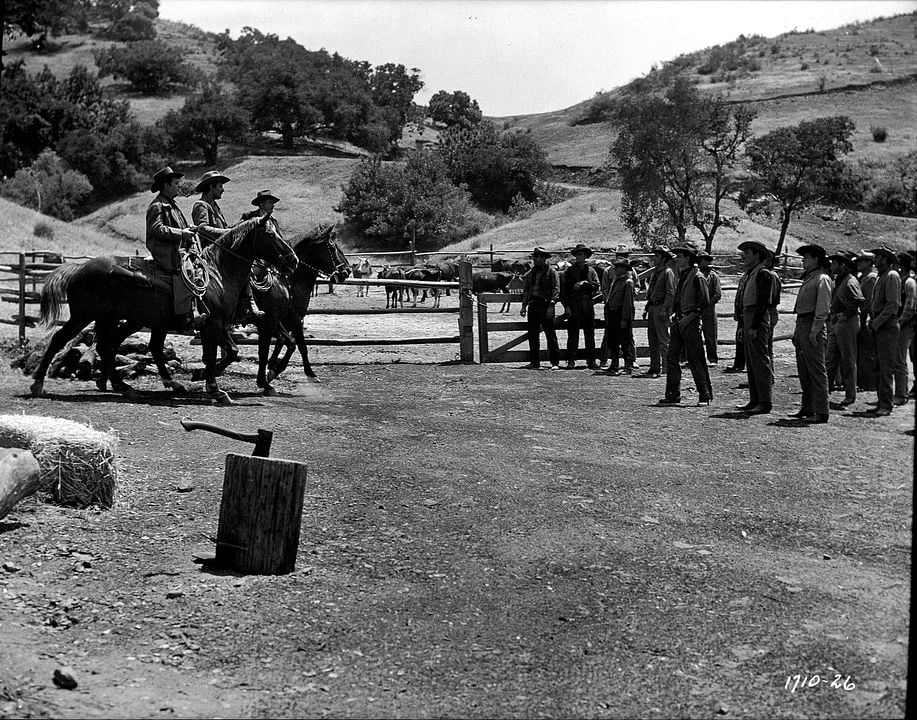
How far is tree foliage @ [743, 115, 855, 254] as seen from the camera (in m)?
44.2

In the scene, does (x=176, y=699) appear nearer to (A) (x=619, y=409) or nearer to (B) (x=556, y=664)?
(B) (x=556, y=664)

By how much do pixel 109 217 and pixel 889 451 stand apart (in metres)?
58.5

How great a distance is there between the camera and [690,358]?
12469mm

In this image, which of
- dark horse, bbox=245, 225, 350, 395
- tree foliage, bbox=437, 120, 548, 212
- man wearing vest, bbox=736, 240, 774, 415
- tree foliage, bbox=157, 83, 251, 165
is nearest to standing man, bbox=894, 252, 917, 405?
man wearing vest, bbox=736, 240, 774, 415

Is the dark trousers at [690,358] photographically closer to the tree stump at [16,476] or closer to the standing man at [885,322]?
the standing man at [885,322]

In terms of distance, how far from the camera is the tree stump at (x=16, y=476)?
20.8 feet

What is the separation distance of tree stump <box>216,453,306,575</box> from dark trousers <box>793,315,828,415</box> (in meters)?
7.16

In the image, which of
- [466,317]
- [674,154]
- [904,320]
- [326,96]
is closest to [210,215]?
[466,317]

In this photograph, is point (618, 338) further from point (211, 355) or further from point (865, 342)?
point (211, 355)

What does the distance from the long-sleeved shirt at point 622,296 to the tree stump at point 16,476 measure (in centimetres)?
1073

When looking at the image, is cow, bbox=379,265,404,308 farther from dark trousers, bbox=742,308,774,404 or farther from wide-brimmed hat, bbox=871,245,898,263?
wide-brimmed hat, bbox=871,245,898,263

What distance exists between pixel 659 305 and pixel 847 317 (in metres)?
2.78

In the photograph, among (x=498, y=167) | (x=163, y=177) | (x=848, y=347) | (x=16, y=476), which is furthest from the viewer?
(x=498, y=167)

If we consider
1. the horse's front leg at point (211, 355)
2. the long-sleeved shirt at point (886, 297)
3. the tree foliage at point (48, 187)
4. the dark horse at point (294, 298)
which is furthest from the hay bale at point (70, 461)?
the tree foliage at point (48, 187)
